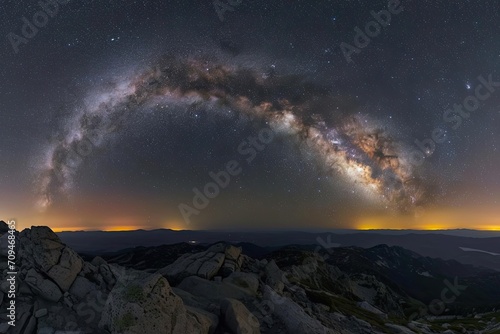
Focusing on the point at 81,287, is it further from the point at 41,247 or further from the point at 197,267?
the point at 197,267

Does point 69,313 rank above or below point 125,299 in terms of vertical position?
below

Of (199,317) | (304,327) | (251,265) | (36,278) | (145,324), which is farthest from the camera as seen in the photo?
(251,265)

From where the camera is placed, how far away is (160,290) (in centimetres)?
2755

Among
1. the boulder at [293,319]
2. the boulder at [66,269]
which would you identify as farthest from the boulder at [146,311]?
the boulder at [293,319]

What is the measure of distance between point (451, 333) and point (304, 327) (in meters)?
76.2

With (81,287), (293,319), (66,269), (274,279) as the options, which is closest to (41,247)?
(66,269)

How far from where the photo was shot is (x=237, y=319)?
31016 millimetres

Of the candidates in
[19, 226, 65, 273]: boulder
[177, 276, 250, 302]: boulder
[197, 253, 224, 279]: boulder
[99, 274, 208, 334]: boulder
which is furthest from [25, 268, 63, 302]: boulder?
[197, 253, 224, 279]: boulder

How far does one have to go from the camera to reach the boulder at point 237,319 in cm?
3055

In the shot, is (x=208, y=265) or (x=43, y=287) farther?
(x=208, y=265)

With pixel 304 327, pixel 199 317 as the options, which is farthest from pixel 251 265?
pixel 199 317

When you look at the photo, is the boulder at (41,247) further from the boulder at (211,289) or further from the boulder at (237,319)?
the boulder at (237,319)

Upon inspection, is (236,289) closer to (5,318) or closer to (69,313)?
(69,313)

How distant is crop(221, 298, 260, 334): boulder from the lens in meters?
30.5
